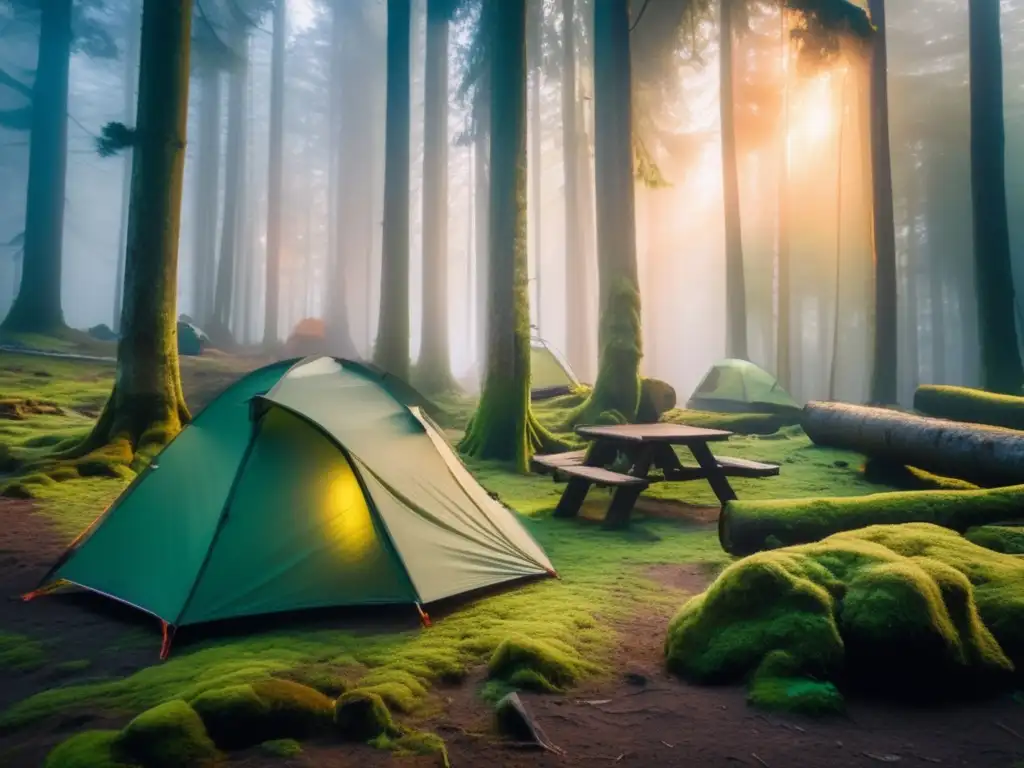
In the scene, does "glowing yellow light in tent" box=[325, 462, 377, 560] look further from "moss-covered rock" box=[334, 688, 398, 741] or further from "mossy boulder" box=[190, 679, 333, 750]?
"moss-covered rock" box=[334, 688, 398, 741]

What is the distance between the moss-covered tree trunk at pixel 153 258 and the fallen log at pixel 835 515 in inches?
284

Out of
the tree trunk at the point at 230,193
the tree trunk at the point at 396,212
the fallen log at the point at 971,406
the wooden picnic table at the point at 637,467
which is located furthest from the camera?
the tree trunk at the point at 230,193

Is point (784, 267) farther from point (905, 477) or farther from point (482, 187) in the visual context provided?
point (905, 477)

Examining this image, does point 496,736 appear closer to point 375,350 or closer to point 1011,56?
point 375,350

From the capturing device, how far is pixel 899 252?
40.9 m

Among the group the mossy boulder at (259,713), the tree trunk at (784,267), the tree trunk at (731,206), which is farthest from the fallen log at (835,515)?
the tree trunk at (784,267)

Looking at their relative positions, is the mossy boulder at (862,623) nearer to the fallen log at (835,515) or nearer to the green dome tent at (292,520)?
the fallen log at (835,515)

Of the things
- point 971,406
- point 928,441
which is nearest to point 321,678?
point 928,441

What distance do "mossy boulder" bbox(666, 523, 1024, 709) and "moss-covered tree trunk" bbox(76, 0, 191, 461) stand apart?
752cm

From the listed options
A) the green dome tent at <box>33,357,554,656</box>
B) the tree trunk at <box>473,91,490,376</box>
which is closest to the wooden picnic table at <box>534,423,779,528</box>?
the green dome tent at <box>33,357,554,656</box>

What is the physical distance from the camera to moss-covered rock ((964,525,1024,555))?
184 inches

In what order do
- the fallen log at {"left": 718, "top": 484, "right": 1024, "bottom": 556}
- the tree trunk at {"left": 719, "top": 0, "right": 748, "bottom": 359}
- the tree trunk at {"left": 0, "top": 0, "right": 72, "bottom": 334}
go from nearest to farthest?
the fallen log at {"left": 718, "top": 484, "right": 1024, "bottom": 556} → the tree trunk at {"left": 0, "top": 0, "right": 72, "bottom": 334} → the tree trunk at {"left": 719, "top": 0, "right": 748, "bottom": 359}

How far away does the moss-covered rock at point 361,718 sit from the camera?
2.69m

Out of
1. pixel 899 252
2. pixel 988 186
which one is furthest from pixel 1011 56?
pixel 988 186
